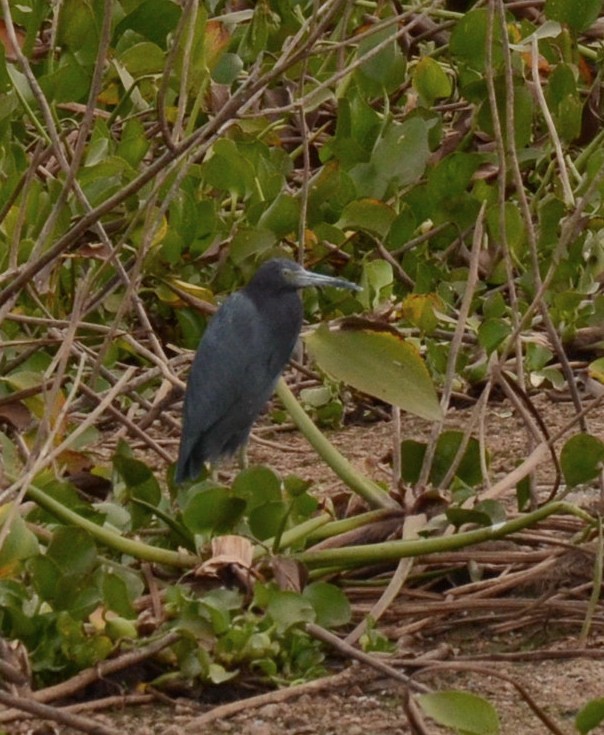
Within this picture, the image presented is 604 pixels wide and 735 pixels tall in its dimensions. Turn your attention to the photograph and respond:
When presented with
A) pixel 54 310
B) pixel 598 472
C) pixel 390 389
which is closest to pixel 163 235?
pixel 54 310

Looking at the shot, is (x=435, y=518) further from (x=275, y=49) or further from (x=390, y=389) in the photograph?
(x=275, y=49)

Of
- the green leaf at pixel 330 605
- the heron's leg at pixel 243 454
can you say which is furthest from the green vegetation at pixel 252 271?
the heron's leg at pixel 243 454

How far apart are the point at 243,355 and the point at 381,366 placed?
3.76ft

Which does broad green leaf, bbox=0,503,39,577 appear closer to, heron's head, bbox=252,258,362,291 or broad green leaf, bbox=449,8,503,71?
heron's head, bbox=252,258,362,291

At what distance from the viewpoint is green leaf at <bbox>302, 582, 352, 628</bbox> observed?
253 centimetres

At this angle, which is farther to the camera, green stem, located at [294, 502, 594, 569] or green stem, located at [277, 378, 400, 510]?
green stem, located at [277, 378, 400, 510]

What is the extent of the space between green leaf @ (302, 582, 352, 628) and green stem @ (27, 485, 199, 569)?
0.73 ft

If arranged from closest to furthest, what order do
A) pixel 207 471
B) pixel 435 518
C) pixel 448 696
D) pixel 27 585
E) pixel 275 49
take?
pixel 448 696, pixel 27 585, pixel 435 518, pixel 207 471, pixel 275 49

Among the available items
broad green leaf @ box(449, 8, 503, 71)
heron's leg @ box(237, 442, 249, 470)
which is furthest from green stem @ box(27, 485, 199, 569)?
broad green leaf @ box(449, 8, 503, 71)

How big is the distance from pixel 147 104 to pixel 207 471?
115cm

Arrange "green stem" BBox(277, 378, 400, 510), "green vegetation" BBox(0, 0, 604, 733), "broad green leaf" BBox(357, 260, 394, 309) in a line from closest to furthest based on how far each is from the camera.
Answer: "green vegetation" BBox(0, 0, 604, 733) → "green stem" BBox(277, 378, 400, 510) → "broad green leaf" BBox(357, 260, 394, 309)

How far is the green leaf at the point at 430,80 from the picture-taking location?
Result: 4.22 metres

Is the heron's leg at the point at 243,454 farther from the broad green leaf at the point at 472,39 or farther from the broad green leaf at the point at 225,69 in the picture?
the broad green leaf at the point at 472,39

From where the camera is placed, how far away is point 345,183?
13.3 ft
